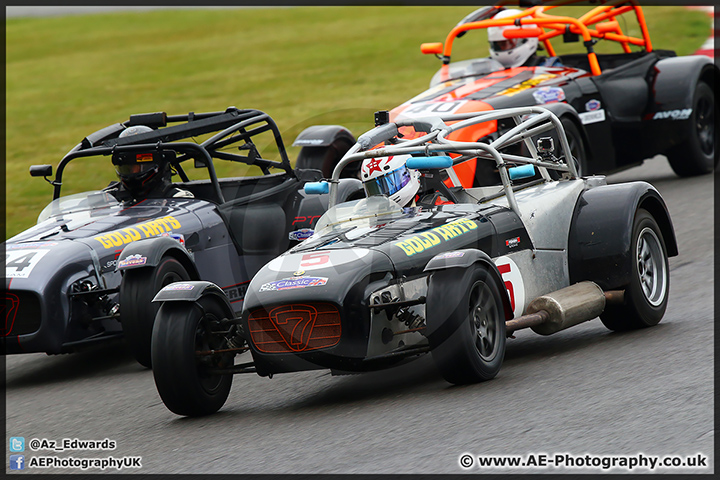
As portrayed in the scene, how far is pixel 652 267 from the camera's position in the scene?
7449mm

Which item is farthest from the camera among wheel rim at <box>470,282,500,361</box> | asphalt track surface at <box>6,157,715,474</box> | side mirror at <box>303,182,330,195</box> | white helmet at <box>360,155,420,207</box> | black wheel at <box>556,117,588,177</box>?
black wheel at <box>556,117,588,177</box>

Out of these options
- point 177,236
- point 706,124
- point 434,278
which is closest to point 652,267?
point 434,278

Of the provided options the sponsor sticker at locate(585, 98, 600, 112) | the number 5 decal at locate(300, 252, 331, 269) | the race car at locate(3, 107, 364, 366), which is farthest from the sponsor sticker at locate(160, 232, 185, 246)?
the sponsor sticker at locate(585, 98, 600, 112)

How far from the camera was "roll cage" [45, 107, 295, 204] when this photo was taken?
9250mm

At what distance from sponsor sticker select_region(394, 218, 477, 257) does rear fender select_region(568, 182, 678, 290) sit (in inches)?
37.2

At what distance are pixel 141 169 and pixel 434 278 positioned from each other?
421 centimetres

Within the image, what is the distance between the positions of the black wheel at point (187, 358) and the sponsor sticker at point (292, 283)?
Result: 0.48 m

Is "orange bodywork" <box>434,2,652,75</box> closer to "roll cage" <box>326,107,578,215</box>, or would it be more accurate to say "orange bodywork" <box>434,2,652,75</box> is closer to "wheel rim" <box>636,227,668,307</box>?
"roll cage" <box>326,107,578,215</box>

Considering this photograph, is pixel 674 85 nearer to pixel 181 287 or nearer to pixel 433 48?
pixel 433 48

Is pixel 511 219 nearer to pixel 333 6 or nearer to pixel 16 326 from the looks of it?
pixel 16 326

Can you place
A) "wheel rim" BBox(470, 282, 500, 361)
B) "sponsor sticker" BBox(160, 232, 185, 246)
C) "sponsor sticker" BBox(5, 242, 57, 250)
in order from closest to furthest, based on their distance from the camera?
"wheel rim" BBox(470, 282, 500, 361), "sponsor sticker" BBox(5, 242, 57, 250), "sponsor sticker" BBox(160, 232, 185, 246)

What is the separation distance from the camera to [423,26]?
3609 centimetres
